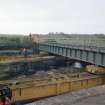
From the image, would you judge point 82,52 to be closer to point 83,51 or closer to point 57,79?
point 83,51

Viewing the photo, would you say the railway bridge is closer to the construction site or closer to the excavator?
the construction site

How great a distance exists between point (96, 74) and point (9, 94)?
11353 millimetres

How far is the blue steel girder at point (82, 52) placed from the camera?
22716 millimetres

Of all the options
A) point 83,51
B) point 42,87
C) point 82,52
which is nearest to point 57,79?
point 42,87

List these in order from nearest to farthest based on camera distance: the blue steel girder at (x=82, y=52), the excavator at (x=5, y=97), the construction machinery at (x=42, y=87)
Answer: the excavator at (x=5, y=97) < the construction machinery at (x=42, y=87) < the blue steel girder at (x=82, y=52)

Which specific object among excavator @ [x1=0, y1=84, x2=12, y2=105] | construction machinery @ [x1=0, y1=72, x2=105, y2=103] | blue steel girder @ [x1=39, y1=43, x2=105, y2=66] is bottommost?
construction machinery @ [x1=0, y1=72, x2=105, y2=103]

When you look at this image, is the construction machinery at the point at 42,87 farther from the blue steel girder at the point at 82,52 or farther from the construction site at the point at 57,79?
the blue steel girder at the point at 82,52

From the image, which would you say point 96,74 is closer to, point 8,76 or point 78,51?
point 78,51

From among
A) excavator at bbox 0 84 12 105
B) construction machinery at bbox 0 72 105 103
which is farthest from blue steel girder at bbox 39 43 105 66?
excavator at bbox 0 84 12 105

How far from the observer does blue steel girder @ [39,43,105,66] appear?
894 inches

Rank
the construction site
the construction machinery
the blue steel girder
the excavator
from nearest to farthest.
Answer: the excavator, the construction site, the construction machinery, the blue steel girder

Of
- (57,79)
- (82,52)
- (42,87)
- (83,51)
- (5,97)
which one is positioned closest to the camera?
(5,97)

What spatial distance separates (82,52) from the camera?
2647cm

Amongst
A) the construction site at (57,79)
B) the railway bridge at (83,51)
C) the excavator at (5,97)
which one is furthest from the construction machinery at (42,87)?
the railway bridge at (83,51)
